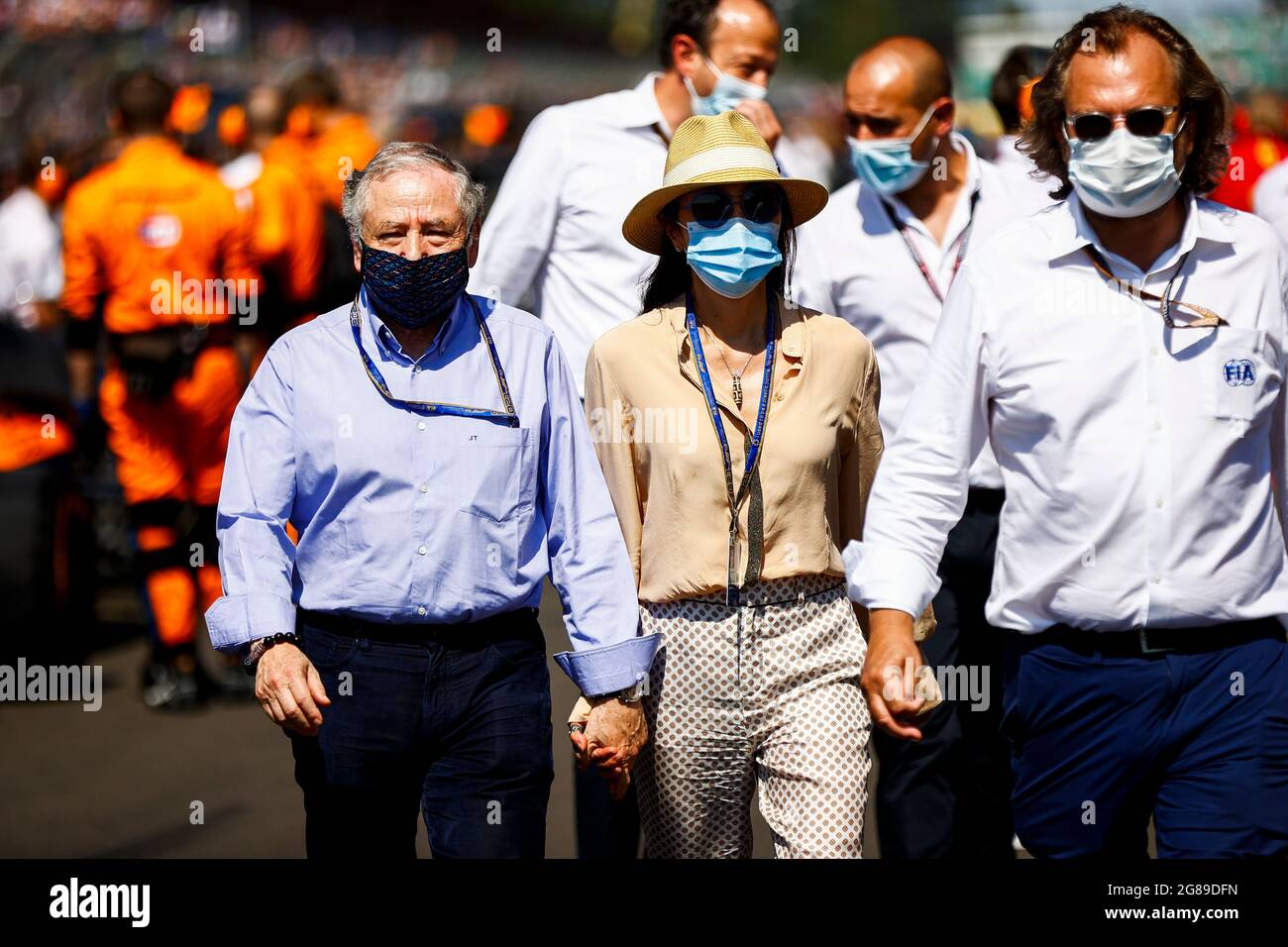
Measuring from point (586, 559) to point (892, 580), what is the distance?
61 centimetres

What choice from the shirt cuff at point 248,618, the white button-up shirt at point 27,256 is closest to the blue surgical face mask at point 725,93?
the shirt cuff at point 248,618

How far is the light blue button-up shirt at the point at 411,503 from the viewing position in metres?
3.54

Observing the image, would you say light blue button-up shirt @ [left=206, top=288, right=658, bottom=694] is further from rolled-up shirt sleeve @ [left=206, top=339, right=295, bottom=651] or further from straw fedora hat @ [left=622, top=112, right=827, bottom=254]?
straw fedora hat @ [left=622, top=112, right=827, bottom=254]

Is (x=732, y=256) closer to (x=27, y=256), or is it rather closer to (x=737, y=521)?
(x=737, y=521)

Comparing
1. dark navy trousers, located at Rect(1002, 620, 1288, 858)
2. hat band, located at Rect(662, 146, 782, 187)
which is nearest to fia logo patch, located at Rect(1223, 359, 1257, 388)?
dark navy trousers, located at Rect(1002, 620, 1288, 858)

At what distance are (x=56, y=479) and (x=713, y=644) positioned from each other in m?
5.49

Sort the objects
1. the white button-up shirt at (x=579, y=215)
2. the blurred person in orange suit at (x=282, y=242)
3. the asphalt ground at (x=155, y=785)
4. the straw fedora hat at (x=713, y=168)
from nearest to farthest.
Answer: the straw fedora hat at (x=713, y=168), the white button-up shirt at (x=579, y=215), the asphalt ground at (x=155, y=785), the blurred person in orange suit at (x=282, y=242)

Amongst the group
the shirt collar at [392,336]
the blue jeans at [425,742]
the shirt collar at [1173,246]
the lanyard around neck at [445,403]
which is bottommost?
the blue jeans at [425,742]

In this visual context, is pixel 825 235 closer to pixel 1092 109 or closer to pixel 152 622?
pixel 1092 109

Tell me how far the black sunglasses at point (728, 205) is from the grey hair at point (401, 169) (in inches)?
19.1

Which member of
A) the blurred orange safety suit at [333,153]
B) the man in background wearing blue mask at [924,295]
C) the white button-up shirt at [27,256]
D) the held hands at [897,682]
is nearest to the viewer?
the held hands at [897,682]

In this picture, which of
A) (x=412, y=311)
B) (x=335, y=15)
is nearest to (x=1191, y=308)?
(x=412, y=311)

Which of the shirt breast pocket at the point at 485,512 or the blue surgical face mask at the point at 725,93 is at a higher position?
the blue surgical face mask at the point at 725,93

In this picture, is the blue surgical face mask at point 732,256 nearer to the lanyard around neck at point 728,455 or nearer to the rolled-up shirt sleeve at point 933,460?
the lanyard around neck at point 728,455
